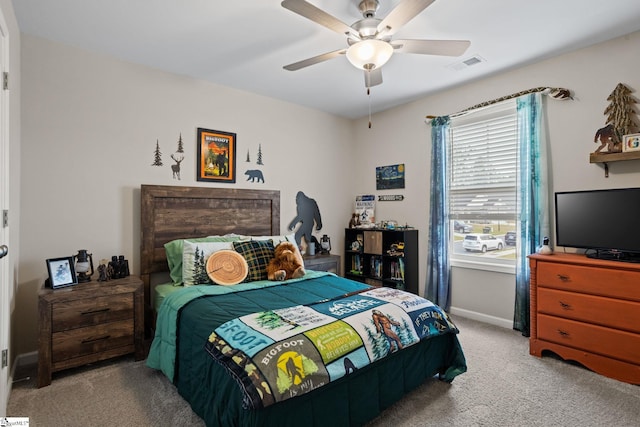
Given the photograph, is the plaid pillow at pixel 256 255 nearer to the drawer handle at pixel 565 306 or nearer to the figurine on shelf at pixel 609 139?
the drawer handle at pixel 565 306

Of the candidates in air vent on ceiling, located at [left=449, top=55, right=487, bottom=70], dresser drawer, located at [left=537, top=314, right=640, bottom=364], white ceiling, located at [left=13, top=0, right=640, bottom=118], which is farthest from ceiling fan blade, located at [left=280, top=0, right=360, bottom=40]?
dresser drawer, located at [left=537, top=314, right=640, bottom=364]

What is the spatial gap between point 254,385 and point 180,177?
2.49 metres

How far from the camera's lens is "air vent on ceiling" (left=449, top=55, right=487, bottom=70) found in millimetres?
2906

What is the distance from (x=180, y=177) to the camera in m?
3.25

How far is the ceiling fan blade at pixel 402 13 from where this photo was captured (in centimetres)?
167

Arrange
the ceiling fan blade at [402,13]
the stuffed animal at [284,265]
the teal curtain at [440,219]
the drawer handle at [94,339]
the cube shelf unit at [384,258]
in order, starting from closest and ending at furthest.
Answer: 1. the ceiling fan blade at [402,13]
2. the drawer handle at [94,339]
3. the stuffed animal at [284,265]
4. the teal curtain at [440,219]
5. the cube shelf unit at [384,258]

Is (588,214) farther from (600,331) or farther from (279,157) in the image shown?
(279,157)

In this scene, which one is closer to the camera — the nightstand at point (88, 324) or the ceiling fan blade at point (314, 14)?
the ceiling fan blade at point (314, 14)

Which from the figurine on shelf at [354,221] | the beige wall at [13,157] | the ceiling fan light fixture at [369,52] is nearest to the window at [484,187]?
the figurine on shelf at [354,221]

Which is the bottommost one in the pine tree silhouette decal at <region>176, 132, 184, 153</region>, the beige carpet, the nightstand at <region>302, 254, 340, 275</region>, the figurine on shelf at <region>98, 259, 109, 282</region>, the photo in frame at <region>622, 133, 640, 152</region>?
the beige carpet

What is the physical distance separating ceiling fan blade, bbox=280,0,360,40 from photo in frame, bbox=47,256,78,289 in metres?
2.48

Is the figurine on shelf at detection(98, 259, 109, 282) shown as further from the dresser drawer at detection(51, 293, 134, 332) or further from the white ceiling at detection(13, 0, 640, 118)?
the white ceiling at detection(13, 0, 640, 118)

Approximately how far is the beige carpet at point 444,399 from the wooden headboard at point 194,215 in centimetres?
88

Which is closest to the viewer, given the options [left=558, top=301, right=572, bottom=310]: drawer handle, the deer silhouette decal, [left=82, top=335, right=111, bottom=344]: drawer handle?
[left=82, top=335, right=111, bottom=344]: drawer handle
